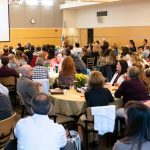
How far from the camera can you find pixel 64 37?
1948 cm

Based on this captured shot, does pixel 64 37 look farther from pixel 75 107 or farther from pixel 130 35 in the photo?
pixel 75 107

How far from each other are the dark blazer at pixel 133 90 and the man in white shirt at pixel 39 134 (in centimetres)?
244

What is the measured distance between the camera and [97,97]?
5.09m

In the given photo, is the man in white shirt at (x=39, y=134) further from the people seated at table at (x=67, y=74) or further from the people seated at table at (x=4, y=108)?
the people seated at table at (x=67, y=74)

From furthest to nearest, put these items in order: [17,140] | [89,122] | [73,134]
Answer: [89,122]
[73,134]
[17,140]

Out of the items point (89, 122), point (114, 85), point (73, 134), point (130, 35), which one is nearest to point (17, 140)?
point (73, 134)

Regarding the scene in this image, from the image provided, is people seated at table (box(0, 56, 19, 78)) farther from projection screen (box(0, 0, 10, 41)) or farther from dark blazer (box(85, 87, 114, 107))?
projection screen (box(0, 0, 10, 41))

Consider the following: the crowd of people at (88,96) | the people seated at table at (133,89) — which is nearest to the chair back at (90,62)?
the crowd of people at (88,96)

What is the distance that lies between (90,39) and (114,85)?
1292 cm

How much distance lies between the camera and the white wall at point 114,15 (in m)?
14.4

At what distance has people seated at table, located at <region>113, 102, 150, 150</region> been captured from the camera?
2422 mm

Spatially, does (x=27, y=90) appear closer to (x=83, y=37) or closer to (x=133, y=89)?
(x=133, y=89)

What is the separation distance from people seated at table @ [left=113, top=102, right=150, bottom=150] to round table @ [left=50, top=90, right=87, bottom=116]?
2863mm

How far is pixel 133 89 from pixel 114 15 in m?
11.6
